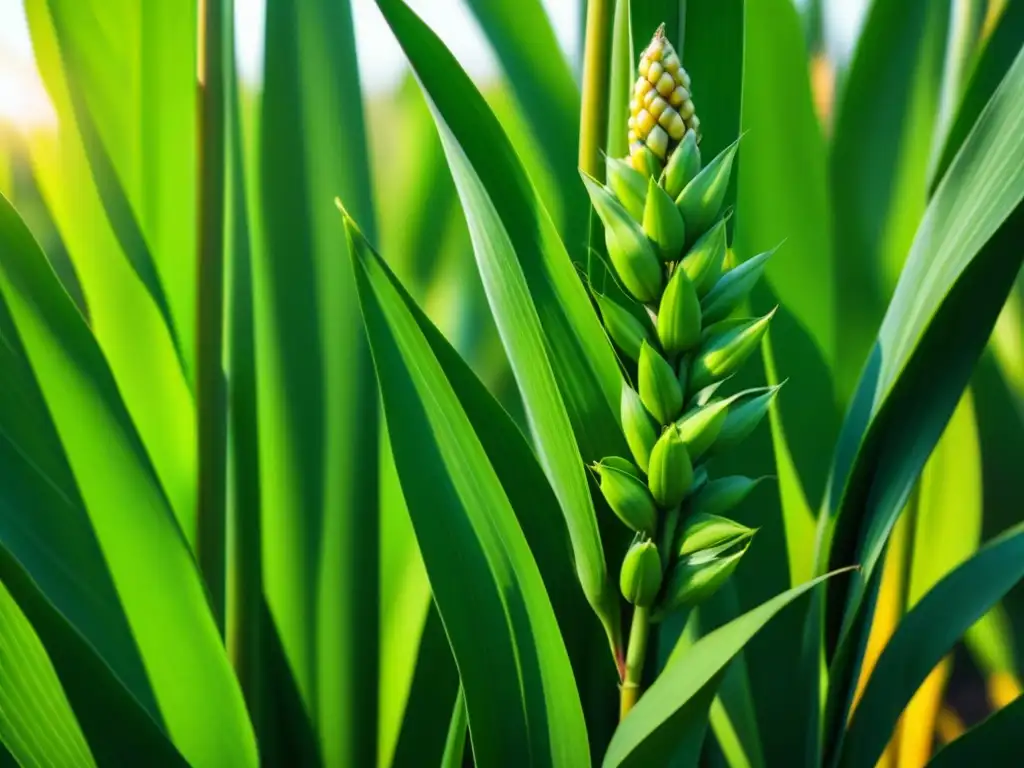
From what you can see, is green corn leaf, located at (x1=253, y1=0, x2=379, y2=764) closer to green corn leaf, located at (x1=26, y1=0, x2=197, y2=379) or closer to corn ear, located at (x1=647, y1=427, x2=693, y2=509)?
green corn leaf, located at (x1=26, y1=0, x2=197, y2=379)

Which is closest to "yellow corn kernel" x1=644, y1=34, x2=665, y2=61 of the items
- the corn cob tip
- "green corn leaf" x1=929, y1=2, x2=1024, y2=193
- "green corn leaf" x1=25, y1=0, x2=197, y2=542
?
the corn cob tip

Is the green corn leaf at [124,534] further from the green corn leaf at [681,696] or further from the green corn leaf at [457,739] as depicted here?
the green corn leaf at [681,696]

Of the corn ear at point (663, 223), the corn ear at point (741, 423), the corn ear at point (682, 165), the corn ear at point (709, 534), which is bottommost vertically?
the corn ear at point (709, 534)

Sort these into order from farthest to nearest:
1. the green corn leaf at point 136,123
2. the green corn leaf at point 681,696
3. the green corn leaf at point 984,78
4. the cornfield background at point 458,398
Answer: the green corn leaf at point 136,123 → the green corn leaf at point 984,78 → the cornfield background at point 458,398 → the green corn leaf at point 681,696

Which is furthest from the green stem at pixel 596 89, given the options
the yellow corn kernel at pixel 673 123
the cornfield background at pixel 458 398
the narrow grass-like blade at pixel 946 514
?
the narrow grass-like blade at pixel 946 514

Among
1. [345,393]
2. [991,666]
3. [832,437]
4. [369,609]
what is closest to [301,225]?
[345,393]

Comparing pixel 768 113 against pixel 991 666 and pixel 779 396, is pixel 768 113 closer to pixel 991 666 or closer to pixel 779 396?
pixel 779 396
